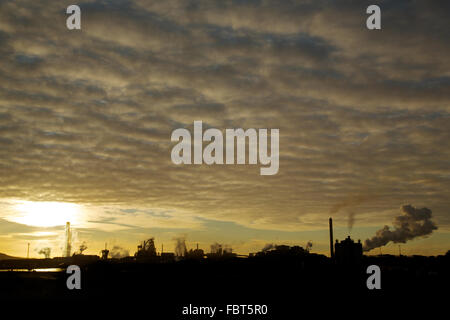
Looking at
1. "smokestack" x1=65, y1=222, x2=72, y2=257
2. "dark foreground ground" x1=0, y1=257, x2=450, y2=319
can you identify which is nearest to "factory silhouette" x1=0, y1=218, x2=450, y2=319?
"dark foreground ground" x1=0, y1=257, x2=450, y2=319

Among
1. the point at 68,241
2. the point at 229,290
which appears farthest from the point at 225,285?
the point at 68,241

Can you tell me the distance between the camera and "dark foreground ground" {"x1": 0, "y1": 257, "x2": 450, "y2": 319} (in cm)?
3647

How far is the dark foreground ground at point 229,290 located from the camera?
36469mm

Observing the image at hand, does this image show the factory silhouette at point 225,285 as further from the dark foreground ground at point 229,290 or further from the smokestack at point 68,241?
the smokestack at point 68,241

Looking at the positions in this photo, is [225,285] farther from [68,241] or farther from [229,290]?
[68,241]

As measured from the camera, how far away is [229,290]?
139 ft

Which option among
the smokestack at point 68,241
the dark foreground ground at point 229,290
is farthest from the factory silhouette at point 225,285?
the smokestack at point 68,241

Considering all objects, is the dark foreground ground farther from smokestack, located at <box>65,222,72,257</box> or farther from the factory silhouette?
smokestack, located at <box>65,222,72,257</box>

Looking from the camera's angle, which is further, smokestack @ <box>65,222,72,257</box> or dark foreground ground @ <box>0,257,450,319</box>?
smokestack @ <box>65,222,72,257</box>
